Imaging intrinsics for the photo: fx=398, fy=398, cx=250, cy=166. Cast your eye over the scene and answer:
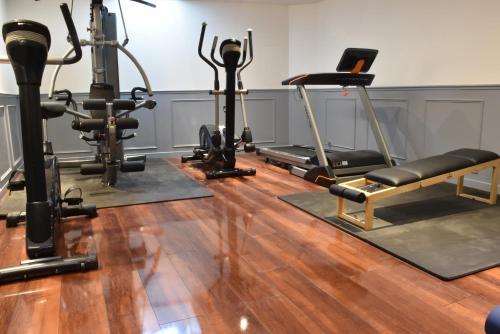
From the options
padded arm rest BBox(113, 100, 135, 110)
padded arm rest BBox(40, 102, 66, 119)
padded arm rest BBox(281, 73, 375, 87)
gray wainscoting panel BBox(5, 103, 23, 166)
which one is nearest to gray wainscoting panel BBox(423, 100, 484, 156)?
padded arm rest BBox(281, 73, 375, 87)

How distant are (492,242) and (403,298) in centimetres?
107

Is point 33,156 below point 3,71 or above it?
below

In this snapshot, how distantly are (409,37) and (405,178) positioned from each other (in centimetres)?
247

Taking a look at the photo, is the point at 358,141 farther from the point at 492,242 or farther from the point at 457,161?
the point at 492,242

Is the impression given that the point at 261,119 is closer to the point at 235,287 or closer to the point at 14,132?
the point at 14,132

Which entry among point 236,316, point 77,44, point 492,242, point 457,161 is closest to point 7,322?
point 236,316

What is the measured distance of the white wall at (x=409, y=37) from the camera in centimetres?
384

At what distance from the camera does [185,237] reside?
284 centimetres

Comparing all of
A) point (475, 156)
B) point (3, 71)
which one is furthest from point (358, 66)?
point (3, 71)

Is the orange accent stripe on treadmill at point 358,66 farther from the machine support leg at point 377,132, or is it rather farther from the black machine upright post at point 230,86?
the black machine upright post at point 230,86

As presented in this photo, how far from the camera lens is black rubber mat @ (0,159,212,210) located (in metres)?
3.69

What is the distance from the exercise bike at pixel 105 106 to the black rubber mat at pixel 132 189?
0.63 ft

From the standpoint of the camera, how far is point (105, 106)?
364 centimetres

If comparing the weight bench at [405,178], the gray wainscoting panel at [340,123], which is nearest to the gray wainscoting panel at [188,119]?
the gray wainscoting panel at [340,123]
